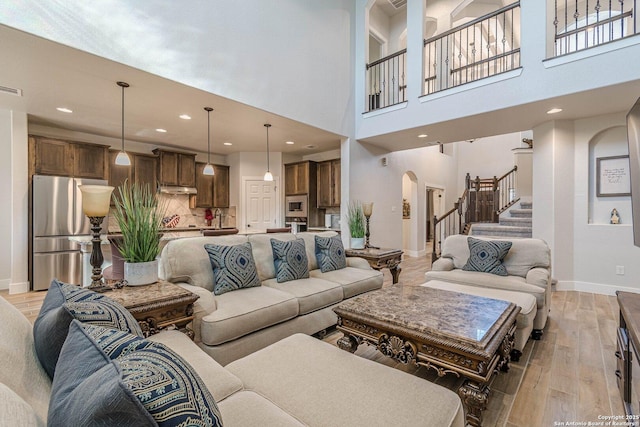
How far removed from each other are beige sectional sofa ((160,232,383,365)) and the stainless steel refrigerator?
3.15 m

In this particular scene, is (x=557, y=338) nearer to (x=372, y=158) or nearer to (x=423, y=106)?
(x=423, y=106)

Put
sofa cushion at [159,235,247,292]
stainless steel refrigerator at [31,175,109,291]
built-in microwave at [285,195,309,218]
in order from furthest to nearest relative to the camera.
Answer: built-in microwave at [285,195,309,218]
stainless steel refrigerator at [31,175,109,291]
sofa cushion at [159,235,247,292]

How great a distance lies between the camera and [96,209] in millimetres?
1929

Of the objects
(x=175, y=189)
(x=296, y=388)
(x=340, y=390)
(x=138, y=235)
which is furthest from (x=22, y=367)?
(x=175, y=189)

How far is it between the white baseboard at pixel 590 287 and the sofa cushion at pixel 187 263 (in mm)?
5056

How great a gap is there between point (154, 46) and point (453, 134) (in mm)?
4637

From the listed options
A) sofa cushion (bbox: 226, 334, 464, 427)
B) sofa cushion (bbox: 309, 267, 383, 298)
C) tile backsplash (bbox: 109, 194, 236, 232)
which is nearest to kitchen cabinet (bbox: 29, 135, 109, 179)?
tile backsplash (bbox: 109, 194, 236, 232)

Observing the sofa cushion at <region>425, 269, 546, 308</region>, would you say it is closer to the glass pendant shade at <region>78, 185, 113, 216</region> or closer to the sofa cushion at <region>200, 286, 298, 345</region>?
the sofa cushion at <region>200, 286, 298, 345</region>

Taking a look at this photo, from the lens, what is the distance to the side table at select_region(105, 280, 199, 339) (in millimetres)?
1747

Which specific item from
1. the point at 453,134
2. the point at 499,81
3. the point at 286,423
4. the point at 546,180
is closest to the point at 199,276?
the point at 286,423

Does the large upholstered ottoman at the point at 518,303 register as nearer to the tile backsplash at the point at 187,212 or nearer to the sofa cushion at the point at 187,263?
the sofa cushion at the point at 187,263

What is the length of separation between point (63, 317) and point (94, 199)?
1.31 metres

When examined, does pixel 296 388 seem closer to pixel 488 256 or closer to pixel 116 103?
pixel 488 256

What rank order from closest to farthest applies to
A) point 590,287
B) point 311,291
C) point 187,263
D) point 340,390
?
point 340,390, point 187,263, point 311,291, point 590,287
